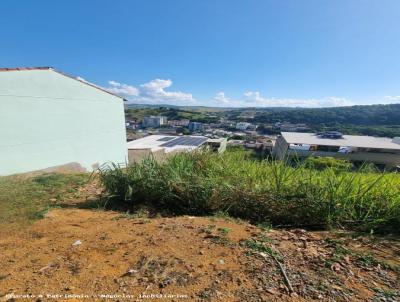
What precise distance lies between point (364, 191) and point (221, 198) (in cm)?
181

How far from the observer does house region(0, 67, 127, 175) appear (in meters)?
6.90

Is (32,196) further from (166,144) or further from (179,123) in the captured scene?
(179,123)

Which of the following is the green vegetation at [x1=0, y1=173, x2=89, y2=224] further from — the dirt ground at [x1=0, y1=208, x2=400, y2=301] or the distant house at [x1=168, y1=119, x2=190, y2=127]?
the distant house at [x1=168, y1=119, x2=190, y2=127]

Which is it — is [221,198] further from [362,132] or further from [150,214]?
[362,132]

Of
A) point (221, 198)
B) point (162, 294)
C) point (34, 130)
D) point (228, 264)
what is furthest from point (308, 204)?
point (34, 130)

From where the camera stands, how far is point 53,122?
8.27 m

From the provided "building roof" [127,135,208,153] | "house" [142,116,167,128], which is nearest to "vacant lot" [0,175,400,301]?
"building roof" [127,135,208,153]

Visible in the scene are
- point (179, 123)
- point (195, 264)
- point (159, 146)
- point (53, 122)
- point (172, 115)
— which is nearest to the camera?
point (195, 264)

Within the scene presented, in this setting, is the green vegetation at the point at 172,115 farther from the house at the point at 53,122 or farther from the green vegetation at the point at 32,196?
the green vegetation at the point at 32,196

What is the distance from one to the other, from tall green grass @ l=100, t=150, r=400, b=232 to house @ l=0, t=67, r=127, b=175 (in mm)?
3875

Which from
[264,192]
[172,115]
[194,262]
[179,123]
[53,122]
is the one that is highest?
[53,122]

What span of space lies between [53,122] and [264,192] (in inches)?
336

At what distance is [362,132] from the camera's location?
125 ft

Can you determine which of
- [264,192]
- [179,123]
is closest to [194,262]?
[264,192]
